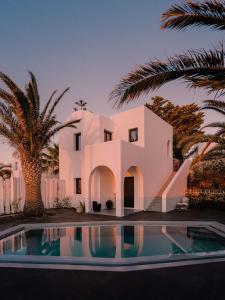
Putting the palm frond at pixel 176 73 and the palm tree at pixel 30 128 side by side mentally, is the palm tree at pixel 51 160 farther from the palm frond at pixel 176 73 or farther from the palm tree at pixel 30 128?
the palm frond at pixel 176 73

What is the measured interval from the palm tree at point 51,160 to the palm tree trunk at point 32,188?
1258 cm

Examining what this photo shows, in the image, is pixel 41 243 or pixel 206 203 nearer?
pixel 41 243

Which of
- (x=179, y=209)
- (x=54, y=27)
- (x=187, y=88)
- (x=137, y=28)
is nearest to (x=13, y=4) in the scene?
(x=54, y=27)

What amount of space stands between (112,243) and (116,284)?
4047 millimetres

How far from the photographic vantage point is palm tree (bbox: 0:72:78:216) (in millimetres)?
12289

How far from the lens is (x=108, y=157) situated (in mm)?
14094

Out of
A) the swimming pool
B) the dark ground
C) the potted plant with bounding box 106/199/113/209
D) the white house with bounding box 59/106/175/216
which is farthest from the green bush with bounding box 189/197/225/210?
the dark ground

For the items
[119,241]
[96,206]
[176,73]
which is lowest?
[96,206]

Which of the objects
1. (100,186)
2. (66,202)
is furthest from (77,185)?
(100,186)

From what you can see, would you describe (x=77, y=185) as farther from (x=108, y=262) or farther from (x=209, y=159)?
(x=108, y=262)

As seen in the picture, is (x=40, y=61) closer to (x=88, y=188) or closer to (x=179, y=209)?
(x=88, y=188)

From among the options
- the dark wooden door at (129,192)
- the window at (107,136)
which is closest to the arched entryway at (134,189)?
the dark wooden door at (129,192)

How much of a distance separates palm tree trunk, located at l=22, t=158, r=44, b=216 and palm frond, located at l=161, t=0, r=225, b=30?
10.7 metres

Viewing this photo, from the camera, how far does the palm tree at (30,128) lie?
12.3 meters
